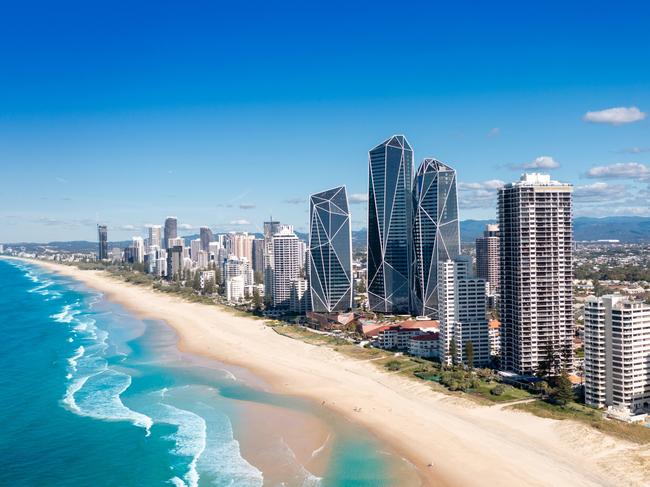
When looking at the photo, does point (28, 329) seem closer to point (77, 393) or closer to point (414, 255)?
point (77, 393)

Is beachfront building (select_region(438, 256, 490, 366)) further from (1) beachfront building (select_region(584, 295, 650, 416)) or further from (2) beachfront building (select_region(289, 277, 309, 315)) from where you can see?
(2) beachfront building (select_region(289, 277, 309, 315))

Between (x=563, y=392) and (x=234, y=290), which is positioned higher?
(x=234, y=290)

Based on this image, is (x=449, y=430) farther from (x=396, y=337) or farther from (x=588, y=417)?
(x=396, y=337)

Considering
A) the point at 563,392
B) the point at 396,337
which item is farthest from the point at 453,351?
the point at 563,392

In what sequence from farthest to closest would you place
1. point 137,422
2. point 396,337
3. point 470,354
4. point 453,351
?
point 396,337 → point 453,351 → point 470,354 → point 137,422

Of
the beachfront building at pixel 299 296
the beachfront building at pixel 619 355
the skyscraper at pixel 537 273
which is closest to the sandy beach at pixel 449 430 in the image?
the beachfront building at pixel 619 355

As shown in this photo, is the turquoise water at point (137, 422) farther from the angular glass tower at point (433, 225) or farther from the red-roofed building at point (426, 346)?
the angular glass tower at point (433, 225)
